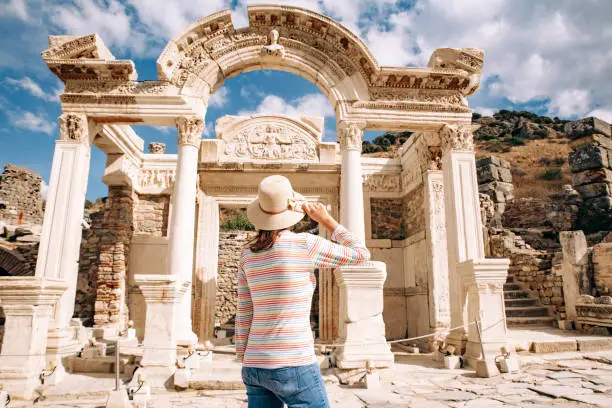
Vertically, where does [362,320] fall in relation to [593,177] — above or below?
below

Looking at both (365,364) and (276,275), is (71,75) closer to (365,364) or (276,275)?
(365,364)

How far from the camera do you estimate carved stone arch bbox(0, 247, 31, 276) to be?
42.3 feet

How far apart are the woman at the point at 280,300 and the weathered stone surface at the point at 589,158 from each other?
65.7ft

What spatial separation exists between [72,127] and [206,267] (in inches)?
177

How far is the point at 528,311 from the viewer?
36.2 feet

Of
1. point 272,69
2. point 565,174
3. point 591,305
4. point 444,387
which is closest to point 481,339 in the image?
point 444,387

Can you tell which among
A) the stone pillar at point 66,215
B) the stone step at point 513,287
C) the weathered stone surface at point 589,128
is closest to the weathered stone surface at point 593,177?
the weathered stone surface at point 589,128

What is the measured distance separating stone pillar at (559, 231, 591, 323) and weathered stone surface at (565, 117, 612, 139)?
11.9 m

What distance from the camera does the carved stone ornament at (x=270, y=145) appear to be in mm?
11047

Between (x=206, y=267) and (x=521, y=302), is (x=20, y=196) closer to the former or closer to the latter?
(x=206, y=267)

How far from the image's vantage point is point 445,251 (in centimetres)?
948

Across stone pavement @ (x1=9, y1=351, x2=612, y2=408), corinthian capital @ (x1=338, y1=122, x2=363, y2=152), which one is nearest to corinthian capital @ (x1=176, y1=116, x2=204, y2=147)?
corinthian capital @ (x1=338, y1=122, x2=363, y2=152)

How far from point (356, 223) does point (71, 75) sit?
6.40 m

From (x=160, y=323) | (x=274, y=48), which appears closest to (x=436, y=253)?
(x=274, y=48)
